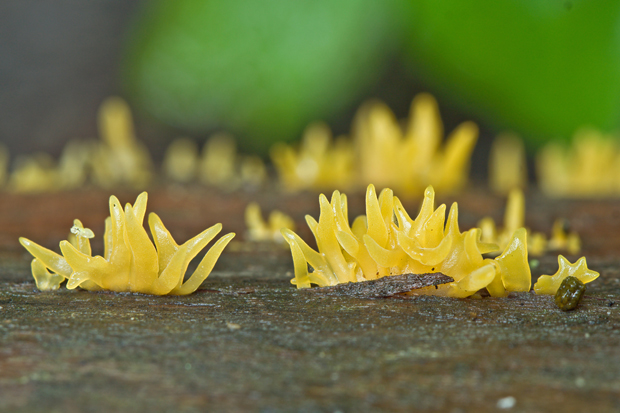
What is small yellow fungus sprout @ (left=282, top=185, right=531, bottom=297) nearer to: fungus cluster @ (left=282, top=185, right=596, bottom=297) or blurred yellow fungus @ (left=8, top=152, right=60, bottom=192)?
fungus cluster @ (left=282, top=185, right=596, bottom=297)

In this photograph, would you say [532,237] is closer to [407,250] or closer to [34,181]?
[407,250]

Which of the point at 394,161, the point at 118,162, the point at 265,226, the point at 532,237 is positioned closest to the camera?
the point at 532,237

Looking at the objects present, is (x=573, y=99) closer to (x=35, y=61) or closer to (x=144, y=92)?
(x=144, y=92)

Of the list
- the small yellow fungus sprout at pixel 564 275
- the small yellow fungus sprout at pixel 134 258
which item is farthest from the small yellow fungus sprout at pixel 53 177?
the small yellow fungus sprout at pixel 564 275

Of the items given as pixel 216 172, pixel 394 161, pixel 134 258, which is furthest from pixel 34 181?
pixel 134 258

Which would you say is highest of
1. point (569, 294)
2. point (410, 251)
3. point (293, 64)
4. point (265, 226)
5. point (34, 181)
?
point (293, 64)

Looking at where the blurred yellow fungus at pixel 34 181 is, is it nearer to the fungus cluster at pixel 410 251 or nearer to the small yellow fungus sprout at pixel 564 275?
the fungus cluster at pixel 410 251

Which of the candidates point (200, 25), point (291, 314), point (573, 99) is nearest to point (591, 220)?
point (291, 314)
